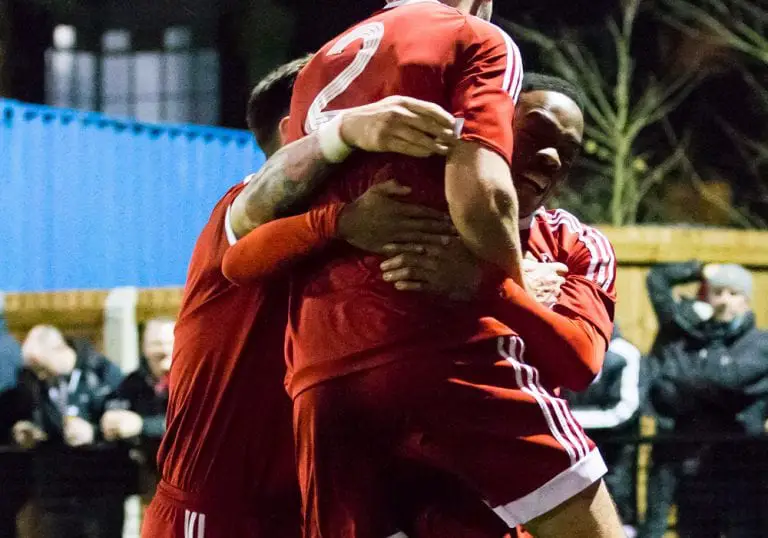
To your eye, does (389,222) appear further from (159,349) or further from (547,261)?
(159,349)

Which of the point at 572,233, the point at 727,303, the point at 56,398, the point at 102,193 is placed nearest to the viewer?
the point at 572,233

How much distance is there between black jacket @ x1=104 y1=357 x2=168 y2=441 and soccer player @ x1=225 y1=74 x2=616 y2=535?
2.89 m

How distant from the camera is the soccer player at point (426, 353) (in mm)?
2014

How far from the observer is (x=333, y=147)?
6.75 feet

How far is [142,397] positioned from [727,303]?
2578 mm

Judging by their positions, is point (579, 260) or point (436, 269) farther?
point (579, 260)

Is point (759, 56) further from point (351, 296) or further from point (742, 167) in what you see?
point (351, 296)

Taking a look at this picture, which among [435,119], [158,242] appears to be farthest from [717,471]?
[158,242]

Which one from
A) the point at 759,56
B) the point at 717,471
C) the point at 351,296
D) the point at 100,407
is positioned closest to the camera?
the point at 351,296

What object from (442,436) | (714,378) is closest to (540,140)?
(442,436)

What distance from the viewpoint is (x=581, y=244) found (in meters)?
2.45

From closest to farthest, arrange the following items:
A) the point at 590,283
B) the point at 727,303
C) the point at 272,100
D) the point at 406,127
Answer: the point at 406,127 < the point at 590,283 < the point at 272,100 < the point at 727,303

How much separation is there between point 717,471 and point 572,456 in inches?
105

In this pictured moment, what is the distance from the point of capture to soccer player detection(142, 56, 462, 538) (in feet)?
8.46
